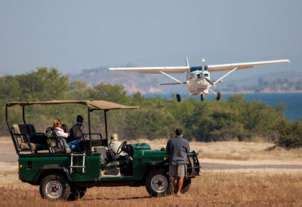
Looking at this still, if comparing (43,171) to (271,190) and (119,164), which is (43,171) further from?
(271,190)

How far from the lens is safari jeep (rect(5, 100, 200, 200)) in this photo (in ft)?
69.3

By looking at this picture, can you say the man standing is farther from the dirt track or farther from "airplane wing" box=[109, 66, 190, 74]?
"airplane wing" box=[109, 66, 190, 74]

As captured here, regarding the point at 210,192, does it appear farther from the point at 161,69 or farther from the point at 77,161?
the point at 161,69

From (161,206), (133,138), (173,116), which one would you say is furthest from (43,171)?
(173,116)

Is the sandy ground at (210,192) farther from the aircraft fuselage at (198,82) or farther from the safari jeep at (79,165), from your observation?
the aircraft fuselage at (198,82)

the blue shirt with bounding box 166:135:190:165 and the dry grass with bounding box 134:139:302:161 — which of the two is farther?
the dry grass with bounding box 134:139:302:161

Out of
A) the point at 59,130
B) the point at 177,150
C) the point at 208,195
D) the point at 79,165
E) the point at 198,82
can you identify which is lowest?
the point at 208,195

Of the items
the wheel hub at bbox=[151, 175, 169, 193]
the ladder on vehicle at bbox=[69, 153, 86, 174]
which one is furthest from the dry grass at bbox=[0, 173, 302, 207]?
A: the ladder on vehicle at bbox=[69, 153, 86, 174]

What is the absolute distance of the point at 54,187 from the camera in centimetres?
2128

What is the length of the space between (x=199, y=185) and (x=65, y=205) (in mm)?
6279

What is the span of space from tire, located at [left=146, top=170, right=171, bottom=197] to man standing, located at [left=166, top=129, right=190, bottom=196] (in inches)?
7.3

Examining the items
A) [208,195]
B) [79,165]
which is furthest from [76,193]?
[208,195]

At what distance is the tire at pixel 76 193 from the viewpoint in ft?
70.7

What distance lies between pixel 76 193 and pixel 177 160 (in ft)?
8.43
